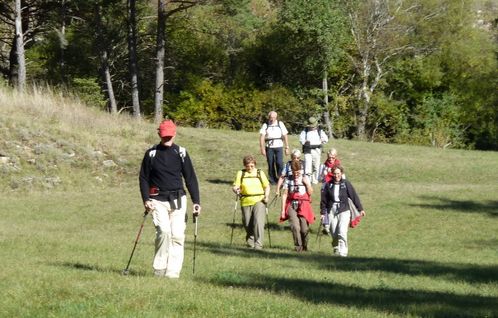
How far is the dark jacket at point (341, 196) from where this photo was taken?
1734cm

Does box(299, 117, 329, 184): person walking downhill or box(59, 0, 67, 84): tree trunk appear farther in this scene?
box(59, 0, 67, 84): tree trunk

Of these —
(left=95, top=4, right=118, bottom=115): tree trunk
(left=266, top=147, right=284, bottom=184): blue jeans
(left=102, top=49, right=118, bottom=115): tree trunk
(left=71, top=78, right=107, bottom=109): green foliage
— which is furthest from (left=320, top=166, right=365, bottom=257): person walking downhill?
(left=102, top=49, right=118, bottom=115): tree trunk

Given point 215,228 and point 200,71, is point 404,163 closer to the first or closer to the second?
point 215,228

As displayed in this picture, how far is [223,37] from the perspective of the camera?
55.6m

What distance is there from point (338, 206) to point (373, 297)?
7.01 meters

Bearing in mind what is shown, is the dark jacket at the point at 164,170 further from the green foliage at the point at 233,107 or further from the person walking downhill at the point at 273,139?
the green foliage at the point at 233,107

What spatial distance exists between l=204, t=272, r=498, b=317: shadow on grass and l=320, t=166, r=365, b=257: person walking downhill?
5.32 metres

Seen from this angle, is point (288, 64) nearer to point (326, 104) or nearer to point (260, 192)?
point (326, 104)

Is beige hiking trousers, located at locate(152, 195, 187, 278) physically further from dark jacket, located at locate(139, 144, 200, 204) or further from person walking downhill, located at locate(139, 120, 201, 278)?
dark jacket, located at locate(139, 144, 200, 204)

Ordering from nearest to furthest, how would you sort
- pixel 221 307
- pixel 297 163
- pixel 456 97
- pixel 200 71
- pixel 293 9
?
pixel 221 307 < pixel 297 163 < pixel 293 9 < pixel 200 71 < pixel 456 97

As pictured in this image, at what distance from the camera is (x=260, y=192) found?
57.6ft

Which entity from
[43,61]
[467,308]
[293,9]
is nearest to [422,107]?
[293,9]

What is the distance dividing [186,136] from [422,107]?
26.8 metres

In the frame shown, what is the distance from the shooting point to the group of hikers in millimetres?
11391
